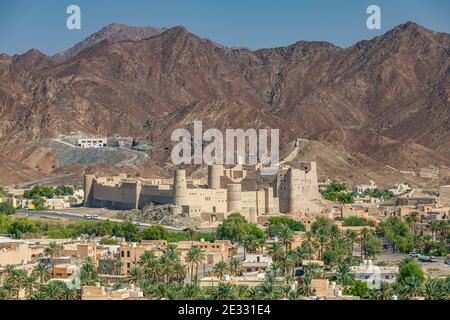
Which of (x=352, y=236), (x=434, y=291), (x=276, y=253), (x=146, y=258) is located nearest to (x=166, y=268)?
(x=146, y=258)

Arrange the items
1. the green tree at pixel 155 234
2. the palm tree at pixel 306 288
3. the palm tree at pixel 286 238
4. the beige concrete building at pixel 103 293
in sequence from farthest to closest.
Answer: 1. the green tree at pixel 155 234
2. the palm tree at pixel 286 238
3. the palm tree at pixel 306 288
4. the beige concrete building at pixel 103 293

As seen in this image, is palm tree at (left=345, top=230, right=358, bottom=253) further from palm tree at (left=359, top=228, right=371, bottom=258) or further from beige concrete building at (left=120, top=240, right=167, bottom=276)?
beige concrete building at (left=120, top=240, right=167, bottom=276)

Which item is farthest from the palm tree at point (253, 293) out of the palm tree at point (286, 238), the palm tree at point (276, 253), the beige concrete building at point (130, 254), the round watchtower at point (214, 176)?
the round watchtower at point (214, 176)

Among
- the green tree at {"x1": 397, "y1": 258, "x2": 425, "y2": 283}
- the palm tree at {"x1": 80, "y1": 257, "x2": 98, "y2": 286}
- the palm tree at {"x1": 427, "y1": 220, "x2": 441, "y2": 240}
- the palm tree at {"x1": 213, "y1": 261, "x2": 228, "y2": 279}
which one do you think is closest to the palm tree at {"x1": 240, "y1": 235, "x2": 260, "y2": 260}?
the green tree at {"x1": 397, "y1": 258, "x2": 425, "y2": 283}

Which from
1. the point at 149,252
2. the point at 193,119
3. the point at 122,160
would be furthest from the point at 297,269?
the point at 193,119

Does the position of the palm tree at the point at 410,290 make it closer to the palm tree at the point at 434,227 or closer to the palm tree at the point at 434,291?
the palm tree at the point at 434,291

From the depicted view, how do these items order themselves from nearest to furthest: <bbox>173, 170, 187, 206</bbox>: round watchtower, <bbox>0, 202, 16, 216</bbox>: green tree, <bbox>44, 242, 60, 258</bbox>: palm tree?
<bbox>44, 242, 60, 258</bbox>: palm tree
<bbox>173, 170, 187, 206</bbox>: round watchtower
<bbox>0, 202, 16, 216</bbox>: green tree

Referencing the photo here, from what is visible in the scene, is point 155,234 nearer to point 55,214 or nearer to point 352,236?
point 352,236

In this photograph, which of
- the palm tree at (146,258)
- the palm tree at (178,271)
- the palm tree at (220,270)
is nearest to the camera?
the palm tree at (178,271)
